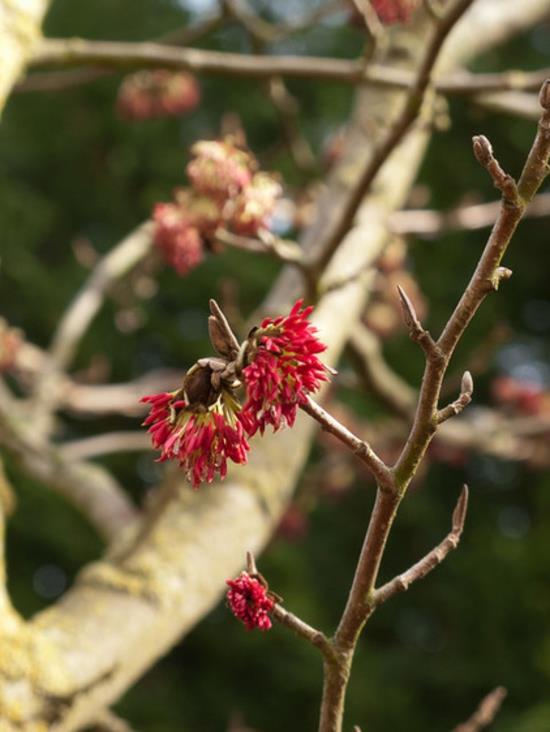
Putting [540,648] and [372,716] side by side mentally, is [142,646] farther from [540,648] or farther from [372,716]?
[372,716]

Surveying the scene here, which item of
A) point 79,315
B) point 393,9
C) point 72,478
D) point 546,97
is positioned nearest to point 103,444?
point 79,315

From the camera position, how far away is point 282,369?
3.06 feet

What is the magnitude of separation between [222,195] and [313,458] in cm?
601

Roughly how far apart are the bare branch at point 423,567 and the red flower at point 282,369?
195 mm

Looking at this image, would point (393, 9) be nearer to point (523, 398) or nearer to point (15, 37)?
point (15, 37)

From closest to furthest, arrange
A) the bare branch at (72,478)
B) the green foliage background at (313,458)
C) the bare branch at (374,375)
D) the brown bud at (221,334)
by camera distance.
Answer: the brown bud at (221,334) < the bare branch at (72,478) < the bare branch at (374,375) < the green foliage background at (313,458)

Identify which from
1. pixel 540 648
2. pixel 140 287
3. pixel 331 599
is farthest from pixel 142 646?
pixel 331 599

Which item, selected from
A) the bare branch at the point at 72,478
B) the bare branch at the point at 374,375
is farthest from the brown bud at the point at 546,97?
the bare branch at the point at 374,375

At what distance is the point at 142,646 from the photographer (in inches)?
78.4

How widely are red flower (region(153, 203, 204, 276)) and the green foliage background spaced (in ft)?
11.0

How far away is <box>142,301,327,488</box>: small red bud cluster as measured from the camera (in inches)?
36.2

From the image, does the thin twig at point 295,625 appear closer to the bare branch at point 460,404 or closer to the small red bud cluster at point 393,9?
the bare branch at point 460,404

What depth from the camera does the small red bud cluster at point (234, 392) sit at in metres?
0.92

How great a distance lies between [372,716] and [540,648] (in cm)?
123
